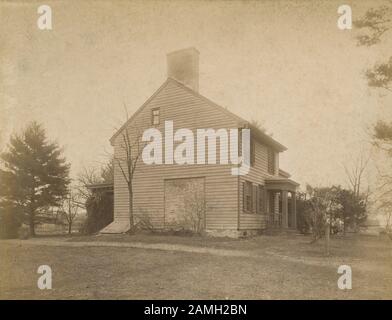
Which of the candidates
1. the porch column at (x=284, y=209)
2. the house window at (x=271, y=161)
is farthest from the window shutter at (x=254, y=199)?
the house window at (x=271, y=161)

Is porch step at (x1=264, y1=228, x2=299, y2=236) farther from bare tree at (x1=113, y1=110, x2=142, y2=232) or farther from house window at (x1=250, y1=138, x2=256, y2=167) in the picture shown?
bare tree at (x1=113, y1=110, x2=142, y2=232)

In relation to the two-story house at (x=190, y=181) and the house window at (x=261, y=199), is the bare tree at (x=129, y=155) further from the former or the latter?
the house window at (x=261, y=199)

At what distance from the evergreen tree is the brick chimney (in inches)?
420

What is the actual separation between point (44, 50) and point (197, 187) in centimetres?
1050

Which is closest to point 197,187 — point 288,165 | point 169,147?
point 169,147

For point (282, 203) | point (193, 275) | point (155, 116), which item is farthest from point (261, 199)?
point (193, 275)

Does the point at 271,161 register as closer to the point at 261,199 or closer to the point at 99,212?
the point at 261,199

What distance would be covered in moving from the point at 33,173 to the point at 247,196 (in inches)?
604

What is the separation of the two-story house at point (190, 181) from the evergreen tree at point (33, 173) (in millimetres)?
7174

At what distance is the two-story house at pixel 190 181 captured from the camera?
1980 cm

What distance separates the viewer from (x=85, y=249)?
599 inches

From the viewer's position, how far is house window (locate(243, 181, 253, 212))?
2039 cm

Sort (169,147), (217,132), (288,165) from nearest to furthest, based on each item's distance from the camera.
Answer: (217,132), (169,147), (288,165)
